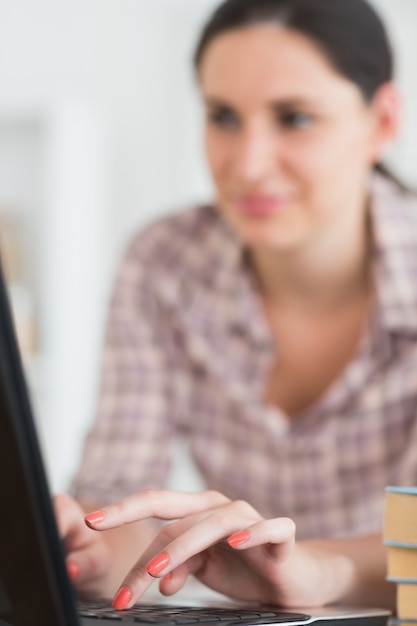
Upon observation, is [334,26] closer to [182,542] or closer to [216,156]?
[216,156]

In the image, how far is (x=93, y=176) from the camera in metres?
3.53

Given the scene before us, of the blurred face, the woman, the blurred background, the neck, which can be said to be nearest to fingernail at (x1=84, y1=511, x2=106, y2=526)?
the woman

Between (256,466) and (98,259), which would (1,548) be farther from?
(98,259)

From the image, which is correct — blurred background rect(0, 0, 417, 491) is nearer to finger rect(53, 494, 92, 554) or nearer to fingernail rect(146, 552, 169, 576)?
finger rect(53, 494, 92, 554)

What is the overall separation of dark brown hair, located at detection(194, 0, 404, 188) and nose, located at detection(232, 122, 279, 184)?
16cm

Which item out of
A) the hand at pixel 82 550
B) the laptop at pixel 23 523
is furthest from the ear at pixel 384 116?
the laptop at pixel 23 523

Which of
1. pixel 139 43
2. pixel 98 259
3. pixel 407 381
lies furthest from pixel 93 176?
pixel 407 381

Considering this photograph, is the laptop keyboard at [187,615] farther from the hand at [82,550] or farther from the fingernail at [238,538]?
the hand at [82,550]

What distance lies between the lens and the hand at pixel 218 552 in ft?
2.31

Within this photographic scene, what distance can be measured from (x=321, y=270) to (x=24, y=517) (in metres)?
1.20

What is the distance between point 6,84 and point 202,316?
7.36ft

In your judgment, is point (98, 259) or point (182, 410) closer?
point (182, 410)

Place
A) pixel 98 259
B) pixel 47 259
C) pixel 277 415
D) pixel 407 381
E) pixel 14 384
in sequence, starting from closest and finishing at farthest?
pixel 14 384
pixel 407 381
pixel 277 415
pixel 47 259
pixel 98 259

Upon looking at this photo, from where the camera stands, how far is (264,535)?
2.29 feet
